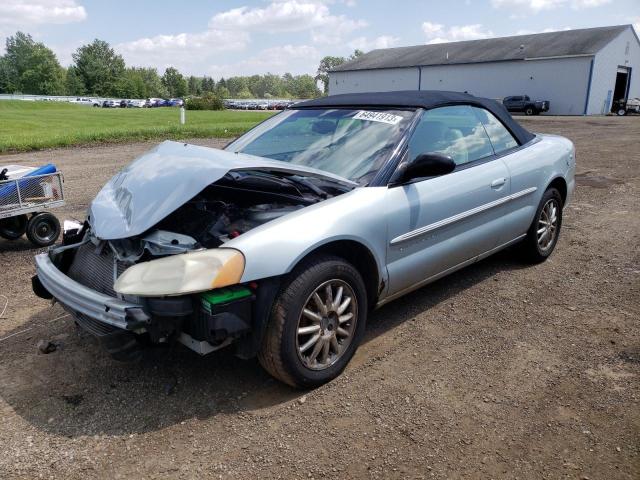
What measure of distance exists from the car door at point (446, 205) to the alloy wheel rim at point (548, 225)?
3.02 feet

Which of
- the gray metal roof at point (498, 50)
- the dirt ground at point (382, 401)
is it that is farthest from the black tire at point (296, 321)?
the gray metal roof at point (498, 50)

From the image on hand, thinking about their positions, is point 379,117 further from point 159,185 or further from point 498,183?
point 159,185

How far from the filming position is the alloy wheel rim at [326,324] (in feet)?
9.64

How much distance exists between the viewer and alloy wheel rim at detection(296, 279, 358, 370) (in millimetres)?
2939

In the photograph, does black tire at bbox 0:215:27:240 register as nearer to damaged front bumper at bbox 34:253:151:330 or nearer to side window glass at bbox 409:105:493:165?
damaged front bumper at bbox 34:253:151:330

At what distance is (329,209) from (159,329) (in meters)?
1.15

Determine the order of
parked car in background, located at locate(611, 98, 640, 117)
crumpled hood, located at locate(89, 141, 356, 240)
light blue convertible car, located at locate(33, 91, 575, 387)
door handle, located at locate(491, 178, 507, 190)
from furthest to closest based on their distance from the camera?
parked car in background, located at locate(611, 98, 640, 117)
door handle, located at locate(491, 178, 507, 190)
crumpled hood, located at locate(89, 141, 356, 240)
light blue convertible car, located at locate(33, 91, 575, 387)

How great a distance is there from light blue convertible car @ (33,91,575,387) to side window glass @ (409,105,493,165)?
0.01m

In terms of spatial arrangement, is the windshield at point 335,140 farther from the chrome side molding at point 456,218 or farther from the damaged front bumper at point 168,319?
the damaged front bumper at point 168,319

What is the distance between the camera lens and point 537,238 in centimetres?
496

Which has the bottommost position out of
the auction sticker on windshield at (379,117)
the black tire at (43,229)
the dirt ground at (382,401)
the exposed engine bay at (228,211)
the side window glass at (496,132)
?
the dirt ground at (382,401)

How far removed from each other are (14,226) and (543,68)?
155ft

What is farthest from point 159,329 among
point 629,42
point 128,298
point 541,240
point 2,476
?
point 629,42

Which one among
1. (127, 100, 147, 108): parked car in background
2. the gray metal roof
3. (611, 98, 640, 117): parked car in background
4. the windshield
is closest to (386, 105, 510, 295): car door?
the windshield
